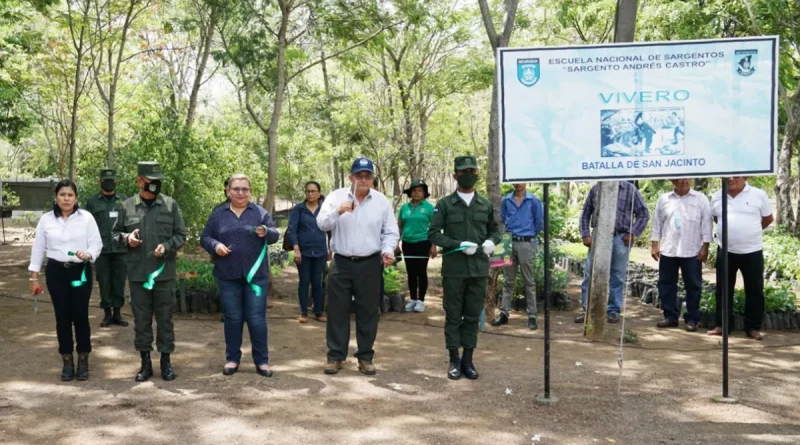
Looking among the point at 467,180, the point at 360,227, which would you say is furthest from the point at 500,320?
the point at 360,227

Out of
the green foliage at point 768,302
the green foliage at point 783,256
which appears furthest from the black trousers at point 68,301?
the green foliage at point 783,256

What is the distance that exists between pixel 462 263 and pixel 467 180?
0.74 m

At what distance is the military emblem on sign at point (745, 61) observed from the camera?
5301 mm

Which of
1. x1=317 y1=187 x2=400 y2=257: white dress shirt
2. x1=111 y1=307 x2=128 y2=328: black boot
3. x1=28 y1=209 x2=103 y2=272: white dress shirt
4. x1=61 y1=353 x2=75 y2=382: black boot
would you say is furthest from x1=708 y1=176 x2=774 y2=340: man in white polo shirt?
x1=111 y1=307 x2=128 y2=328: black boot

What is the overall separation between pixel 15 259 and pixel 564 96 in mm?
15170

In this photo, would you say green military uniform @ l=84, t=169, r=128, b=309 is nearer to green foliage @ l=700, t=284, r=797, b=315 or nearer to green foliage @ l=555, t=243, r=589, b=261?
green foliage @ l=700, t=284, r=797, b=315

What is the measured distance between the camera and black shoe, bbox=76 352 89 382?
6.06 meters

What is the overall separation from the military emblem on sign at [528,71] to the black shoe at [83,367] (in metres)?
4.39

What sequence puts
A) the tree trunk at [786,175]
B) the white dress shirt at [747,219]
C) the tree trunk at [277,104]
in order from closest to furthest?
the white dress shirt at [747,219], the tree trunk at [277,104], the tree trunk at [786,175]

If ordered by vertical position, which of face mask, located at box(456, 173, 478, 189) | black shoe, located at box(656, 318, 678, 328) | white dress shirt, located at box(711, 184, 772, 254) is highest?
face mask, located at box(456, 173, 478, 189)

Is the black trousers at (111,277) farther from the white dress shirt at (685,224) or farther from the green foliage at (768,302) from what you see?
the green foliage at (768,302)

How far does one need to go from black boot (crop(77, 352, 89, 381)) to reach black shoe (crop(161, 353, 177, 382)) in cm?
65

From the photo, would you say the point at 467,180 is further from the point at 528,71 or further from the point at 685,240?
the point at 685,240

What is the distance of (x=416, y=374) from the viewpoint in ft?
21.0
